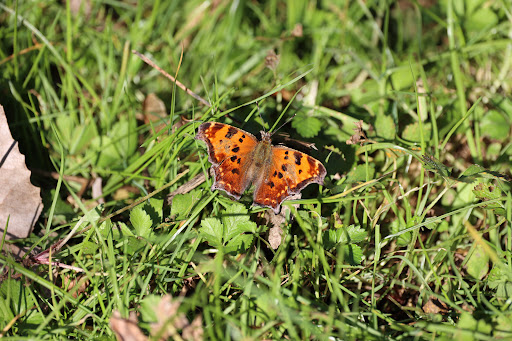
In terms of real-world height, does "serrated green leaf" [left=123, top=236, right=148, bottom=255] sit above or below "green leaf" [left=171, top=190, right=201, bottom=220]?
below

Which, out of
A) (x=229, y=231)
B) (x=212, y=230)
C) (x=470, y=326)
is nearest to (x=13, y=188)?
(x=212, y=230)

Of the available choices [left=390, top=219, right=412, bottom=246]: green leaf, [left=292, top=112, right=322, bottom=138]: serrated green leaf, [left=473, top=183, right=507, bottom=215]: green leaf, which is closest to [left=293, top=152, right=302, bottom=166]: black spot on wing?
[left=292, top=112, right=322, bottom=138]: serrated green leaf

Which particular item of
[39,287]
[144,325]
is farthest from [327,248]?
[39,287]

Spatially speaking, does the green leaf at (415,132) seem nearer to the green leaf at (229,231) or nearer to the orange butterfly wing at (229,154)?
the orange butterfly wing at (229,154)

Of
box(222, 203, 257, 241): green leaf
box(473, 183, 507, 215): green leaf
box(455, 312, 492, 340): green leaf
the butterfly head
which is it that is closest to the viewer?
box(455, 312, 492, 340): green leaf

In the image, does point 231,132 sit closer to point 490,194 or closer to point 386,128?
point 386,128

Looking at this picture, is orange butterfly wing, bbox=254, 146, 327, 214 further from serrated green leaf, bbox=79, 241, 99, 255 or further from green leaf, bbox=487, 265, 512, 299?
green leaf, bbox=487, 265, 512, 299
